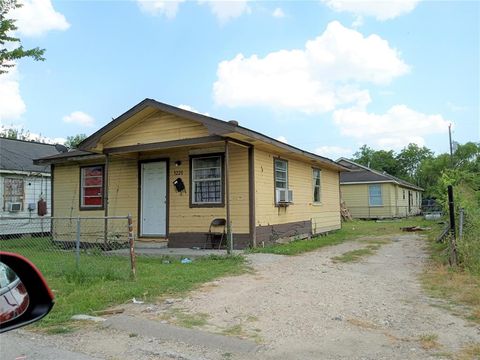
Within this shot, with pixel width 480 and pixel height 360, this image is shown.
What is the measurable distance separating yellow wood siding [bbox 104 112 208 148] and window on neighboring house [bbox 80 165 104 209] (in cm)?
245

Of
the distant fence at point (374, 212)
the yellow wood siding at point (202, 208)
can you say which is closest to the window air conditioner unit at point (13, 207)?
the yellow wood siding at point (202, 208)

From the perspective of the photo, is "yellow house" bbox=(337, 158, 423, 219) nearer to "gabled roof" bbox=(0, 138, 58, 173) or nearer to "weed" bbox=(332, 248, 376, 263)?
"weed" bbox=(332, 248, 376, 263)

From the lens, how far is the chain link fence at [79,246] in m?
7.41

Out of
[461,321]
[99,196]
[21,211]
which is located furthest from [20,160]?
[461,321]

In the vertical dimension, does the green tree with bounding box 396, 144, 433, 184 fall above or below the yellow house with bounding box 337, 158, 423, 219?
above

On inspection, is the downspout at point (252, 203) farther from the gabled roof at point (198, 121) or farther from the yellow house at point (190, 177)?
the gabled roof at point (198, 121)

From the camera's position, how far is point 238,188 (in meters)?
11.2

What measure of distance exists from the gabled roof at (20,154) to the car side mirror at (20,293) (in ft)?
56.2

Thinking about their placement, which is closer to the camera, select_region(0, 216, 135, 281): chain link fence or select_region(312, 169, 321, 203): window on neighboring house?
select_region(0, 216, 135, 281): chain link fence

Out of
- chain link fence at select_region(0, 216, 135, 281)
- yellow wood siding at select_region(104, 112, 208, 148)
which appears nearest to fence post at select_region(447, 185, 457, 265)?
yellow wood siding at select_region(104, 112, 208, 148)

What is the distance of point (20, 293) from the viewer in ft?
6.87

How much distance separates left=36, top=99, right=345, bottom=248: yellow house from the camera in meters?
10.9

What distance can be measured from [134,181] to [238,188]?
3.67 meters

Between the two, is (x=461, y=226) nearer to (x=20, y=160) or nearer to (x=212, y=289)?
(x=212, y=289)
